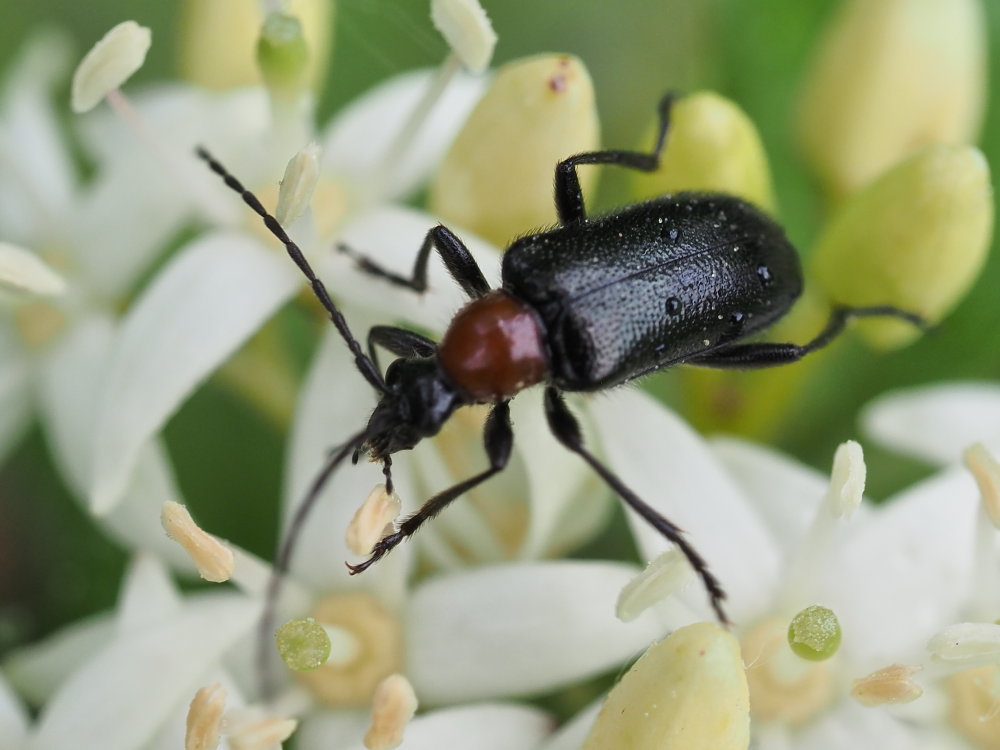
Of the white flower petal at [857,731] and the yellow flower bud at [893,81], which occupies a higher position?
the yellow flower bud at [893,81]

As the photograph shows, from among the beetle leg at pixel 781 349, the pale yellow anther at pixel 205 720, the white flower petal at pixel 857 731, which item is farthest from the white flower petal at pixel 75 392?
the white flower petal at pixel 857 731

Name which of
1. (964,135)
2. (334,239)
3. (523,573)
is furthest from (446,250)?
(964,135)

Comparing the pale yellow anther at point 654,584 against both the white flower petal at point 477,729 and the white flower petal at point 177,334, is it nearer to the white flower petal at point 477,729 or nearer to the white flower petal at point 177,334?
the white flower petal at point 477,729

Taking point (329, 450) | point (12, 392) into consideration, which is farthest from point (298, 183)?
point (12, 392)

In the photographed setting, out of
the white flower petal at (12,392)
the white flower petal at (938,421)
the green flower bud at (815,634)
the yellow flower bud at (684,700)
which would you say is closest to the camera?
the yellow flower bud at (684,700)

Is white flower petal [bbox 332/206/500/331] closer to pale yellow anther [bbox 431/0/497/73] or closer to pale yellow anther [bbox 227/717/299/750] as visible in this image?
pale yellow anther [bbox 431/0/497/73]

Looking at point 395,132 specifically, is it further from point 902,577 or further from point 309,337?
point 902,577

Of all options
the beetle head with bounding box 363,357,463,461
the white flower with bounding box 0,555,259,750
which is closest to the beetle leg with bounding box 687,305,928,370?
the beetle head with bounding box 363,357,463,461
